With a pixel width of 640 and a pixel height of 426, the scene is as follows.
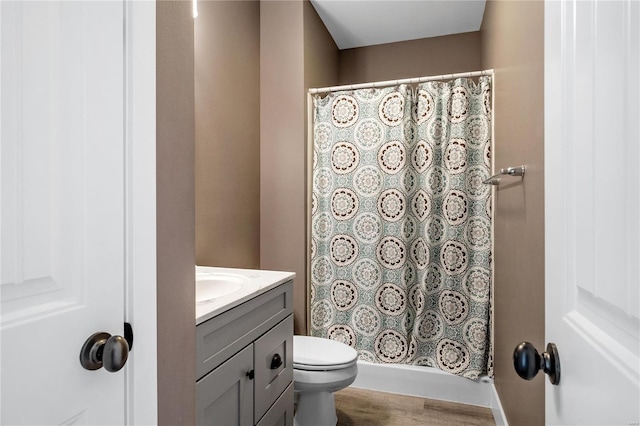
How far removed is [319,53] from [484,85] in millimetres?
1172

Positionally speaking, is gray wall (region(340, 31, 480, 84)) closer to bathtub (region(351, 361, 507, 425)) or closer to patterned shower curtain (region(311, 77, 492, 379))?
patterned shower curtain (region(311, 77, 492, 379))

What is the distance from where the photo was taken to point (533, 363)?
1.89ft

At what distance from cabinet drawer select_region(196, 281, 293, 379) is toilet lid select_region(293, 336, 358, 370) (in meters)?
0.36

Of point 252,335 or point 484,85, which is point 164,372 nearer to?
point 252,335

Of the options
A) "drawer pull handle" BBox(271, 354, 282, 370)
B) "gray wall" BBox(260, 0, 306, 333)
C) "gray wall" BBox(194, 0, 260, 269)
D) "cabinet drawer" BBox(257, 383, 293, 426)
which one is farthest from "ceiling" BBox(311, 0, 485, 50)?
"cabinet drawer" BBox(257, 383, 293, 426)

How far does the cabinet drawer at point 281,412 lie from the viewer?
1409mm

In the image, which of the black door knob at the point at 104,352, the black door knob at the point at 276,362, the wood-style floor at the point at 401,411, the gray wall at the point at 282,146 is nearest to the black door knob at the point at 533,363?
the black door knob at the point at 104,352

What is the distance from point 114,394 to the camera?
643 millimetres

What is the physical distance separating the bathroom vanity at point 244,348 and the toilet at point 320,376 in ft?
0.56

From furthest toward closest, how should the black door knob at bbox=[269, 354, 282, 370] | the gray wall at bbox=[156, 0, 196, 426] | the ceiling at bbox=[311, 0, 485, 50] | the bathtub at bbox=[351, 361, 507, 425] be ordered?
the ceiling at bbox=[311, 0, 485, 50], the bathtub at bbox=[351, 361, 507, 425], the black door knob at bbox=[269, 354, 282, 370], the gray wall at bbox=[156, 0, 196, 426]

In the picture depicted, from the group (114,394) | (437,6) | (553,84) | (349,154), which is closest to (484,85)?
(437,6)

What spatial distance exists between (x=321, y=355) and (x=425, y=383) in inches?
33.1
